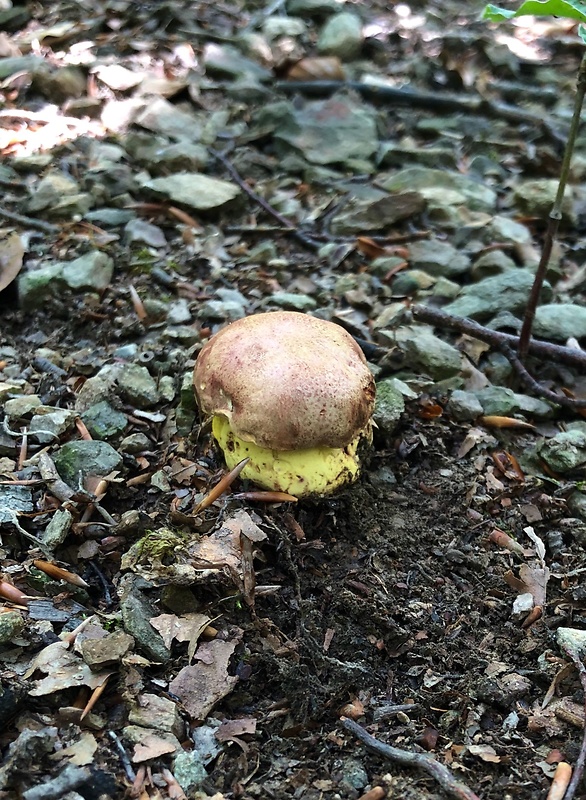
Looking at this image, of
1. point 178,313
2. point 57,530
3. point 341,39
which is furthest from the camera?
point 341,39

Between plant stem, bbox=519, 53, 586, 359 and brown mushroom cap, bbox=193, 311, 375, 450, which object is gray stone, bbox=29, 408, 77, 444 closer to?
brown mushroom cap, bbox=193, 311, 375, 450

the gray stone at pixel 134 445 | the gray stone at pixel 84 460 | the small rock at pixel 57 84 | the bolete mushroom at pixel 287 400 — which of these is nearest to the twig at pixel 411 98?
the small rock at pixel 57 84

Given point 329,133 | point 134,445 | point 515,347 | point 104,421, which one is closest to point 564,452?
point 515,347

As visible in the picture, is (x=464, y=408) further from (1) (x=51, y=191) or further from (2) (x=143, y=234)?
(1) (x=51, y=191)

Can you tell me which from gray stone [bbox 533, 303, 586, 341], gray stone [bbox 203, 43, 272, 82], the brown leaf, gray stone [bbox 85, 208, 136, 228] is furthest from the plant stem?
gray stone [bbox 203, 43, 272, 82]

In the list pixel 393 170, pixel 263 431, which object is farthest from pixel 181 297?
pixel 393 170

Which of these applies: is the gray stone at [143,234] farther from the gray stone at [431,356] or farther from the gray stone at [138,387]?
the gray stone at [431,356]
